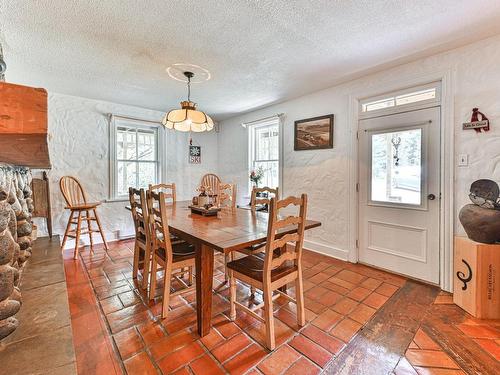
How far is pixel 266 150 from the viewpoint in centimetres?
423

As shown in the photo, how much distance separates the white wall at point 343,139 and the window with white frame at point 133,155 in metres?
1.34

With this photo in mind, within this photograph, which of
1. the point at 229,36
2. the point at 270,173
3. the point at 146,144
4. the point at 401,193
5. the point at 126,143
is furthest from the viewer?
the point at 146,144

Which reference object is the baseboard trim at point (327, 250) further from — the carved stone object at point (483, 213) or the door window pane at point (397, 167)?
the carved stone object at point (483, 213)

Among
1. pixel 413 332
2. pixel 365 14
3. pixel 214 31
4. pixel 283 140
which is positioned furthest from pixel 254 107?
pixel 413 332

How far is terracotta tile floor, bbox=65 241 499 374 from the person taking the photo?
55.3 inches

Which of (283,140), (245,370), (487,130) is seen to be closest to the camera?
(245,370)

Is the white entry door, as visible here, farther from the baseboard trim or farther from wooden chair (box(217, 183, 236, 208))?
wooden chair (box(217, 183, 236, 208))

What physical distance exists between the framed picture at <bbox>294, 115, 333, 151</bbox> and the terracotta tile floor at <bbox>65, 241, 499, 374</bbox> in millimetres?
1752

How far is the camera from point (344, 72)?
2.69m

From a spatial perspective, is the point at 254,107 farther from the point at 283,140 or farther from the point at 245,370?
the point at 245,370

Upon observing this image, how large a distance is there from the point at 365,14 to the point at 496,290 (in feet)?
7.60

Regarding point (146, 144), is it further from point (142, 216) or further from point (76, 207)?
point (142, 216)

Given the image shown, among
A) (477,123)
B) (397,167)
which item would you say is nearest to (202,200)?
(397,167)

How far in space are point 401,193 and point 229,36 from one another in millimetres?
2343
